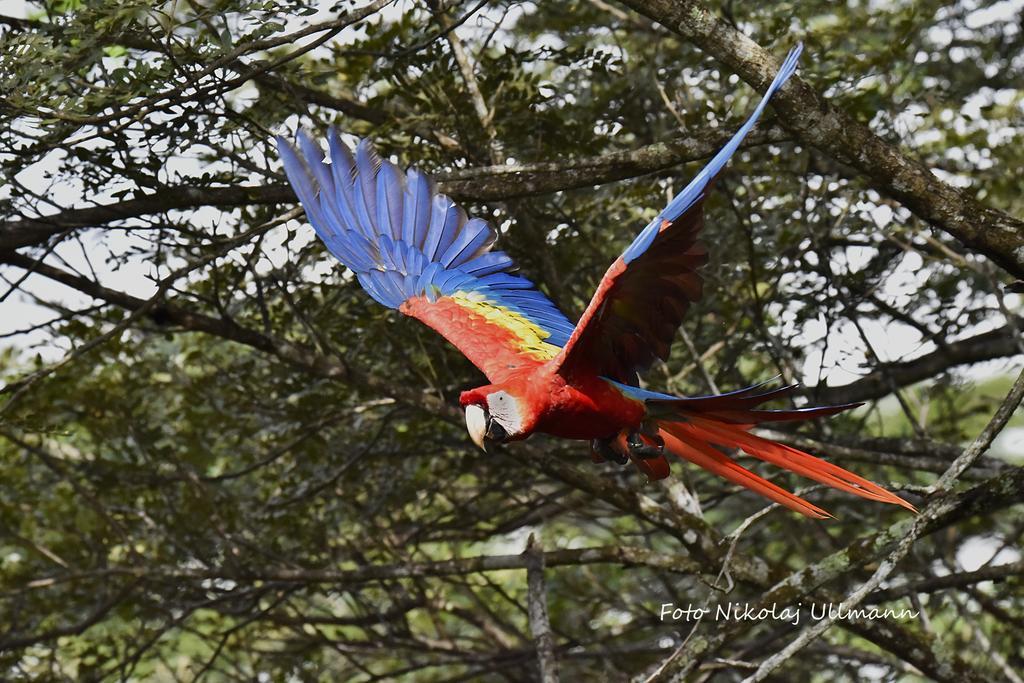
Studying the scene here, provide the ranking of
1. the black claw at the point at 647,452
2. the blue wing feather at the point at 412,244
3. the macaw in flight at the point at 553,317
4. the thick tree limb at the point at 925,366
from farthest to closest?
the thick tree limb at the point at 925,366, the blue wing feather at the point at 412,244, the black claw at the point at 647,452, the macaw in flight at the point at 553,317

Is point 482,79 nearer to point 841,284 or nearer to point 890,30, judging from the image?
point 841,284

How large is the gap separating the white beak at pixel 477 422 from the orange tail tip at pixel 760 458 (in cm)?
54

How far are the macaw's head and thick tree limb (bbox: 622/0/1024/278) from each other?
0.97 m

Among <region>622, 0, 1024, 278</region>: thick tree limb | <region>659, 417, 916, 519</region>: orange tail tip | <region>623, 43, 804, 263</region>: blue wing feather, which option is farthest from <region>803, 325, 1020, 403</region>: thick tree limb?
<region>623, 43, 804, 263</region>: blue wing feather

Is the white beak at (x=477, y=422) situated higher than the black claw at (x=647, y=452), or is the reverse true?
the white beak at (x=477, y=422)

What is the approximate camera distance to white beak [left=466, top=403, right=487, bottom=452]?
296 centimetres

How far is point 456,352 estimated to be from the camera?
14.7ft

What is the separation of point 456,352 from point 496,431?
1578 millimetres

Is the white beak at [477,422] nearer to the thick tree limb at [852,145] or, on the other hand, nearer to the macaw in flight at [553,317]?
the macaw in flight at [553,317]

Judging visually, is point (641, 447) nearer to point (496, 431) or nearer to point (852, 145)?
point (496, 431)

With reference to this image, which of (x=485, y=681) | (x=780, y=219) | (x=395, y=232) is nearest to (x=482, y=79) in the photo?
(x=395, y=232)

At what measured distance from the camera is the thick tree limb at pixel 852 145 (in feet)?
9.40

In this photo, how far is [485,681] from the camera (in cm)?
642

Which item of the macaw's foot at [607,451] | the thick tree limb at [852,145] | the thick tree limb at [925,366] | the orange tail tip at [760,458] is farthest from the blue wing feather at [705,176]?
the thick tree limb at [925,366]
